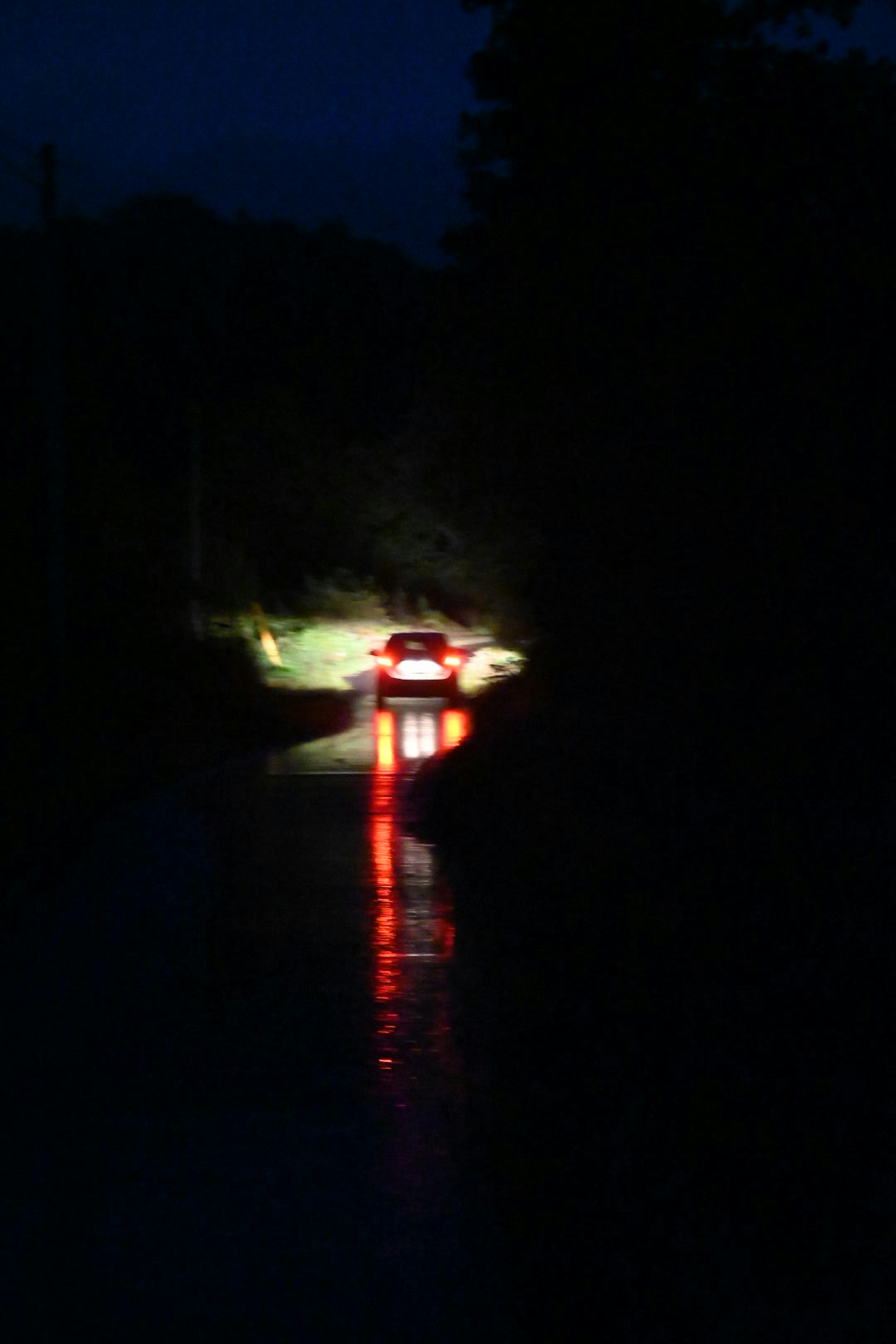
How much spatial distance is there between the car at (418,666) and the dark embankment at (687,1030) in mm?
12880

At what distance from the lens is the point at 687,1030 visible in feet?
24.5

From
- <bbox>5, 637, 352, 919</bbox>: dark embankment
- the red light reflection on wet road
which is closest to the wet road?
the red light reflection on wet road

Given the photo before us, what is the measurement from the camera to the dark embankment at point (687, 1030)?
5172 mm

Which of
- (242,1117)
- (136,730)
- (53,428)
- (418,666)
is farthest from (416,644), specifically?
(242,1117)

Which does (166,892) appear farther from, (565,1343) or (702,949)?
(565,1343)

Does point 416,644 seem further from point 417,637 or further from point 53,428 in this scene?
point 53,428

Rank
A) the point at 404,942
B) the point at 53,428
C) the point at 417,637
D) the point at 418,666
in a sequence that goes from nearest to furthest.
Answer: the point at 404,942
the point at 53,428
the point at 418,666
the point at 417,637

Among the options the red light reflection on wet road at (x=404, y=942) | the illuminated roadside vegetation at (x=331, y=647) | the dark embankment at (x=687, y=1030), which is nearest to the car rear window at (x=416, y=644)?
the illuminated roadside vegetation at (x=331, y=647)

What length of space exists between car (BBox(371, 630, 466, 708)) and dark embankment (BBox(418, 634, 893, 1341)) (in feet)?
42.3

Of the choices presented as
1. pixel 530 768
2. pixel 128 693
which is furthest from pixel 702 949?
pixel 128 693

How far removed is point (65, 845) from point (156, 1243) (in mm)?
8794

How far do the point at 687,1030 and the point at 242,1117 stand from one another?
2029mm

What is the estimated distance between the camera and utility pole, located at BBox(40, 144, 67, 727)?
2142 centimetres

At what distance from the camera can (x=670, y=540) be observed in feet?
50.0
